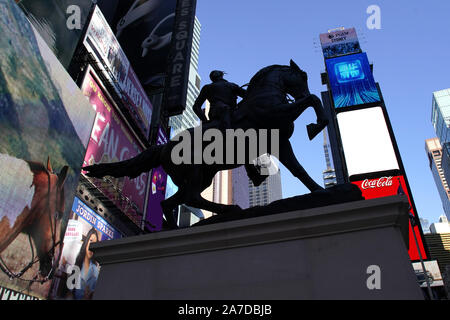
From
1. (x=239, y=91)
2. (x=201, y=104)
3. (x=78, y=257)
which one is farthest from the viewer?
(x=78, y=257)

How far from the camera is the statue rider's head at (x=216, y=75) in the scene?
241 inches

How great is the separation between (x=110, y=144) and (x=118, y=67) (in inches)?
213

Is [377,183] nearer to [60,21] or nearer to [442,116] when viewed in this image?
[60,21]

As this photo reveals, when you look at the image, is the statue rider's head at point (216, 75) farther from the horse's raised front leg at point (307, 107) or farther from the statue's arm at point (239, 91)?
the horse's raised front leg at point (307, 107)

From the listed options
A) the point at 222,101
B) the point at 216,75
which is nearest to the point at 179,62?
the point at 216,75

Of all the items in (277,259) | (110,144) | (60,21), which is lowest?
(277,259)

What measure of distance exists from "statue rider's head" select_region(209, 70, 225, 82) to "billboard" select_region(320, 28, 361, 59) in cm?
3383

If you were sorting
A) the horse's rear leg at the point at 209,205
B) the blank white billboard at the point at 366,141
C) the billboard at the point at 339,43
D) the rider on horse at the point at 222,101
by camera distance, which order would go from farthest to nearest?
1. the billboard at the point at 339,43
2. the blank white billboard at the point at 366,141
3. the rider on horse at the point at 222,101
4. the horse's rear leg at the point at 209,205

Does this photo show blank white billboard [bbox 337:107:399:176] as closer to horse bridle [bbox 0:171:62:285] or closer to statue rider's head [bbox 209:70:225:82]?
horse bridle [bbox 0:171:62:285]

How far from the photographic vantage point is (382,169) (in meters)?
27.1

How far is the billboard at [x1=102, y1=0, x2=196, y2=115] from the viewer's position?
24828mm

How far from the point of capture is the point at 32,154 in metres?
14.3

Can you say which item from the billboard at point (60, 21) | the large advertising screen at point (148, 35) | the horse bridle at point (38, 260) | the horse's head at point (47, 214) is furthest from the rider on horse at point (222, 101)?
the large advertising screen at point (148, 35)
